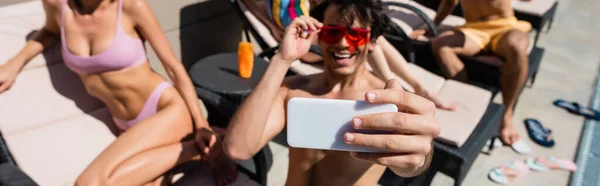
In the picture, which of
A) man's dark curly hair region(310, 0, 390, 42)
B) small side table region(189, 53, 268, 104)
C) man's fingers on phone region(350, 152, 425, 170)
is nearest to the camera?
man's fingers on phone region(350, 152, 425, 170)

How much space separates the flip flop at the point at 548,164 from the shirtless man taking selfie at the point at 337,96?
2.27 m

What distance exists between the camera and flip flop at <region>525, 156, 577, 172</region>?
358 centimetres

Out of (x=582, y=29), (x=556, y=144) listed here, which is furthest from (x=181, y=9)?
(x=582, y=29)

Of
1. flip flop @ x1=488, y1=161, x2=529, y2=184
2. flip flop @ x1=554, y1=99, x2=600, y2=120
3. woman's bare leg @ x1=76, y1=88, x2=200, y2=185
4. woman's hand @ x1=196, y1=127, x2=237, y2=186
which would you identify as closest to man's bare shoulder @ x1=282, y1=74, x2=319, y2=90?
woman's hand @ x1=196, y1=127, x2=237, y2=186

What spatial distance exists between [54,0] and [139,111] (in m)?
0.76

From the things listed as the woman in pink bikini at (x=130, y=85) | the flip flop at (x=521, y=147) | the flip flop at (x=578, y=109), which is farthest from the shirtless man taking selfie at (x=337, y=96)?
the flip flop at (x=578, y=109)

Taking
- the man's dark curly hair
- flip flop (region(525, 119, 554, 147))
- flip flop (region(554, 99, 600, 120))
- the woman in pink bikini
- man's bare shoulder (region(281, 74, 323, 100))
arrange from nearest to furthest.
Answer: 1. the man's dark curly hair
2. man's bare shoulder (region(281, 74, 323, 100))
3. the woman in pink bikini
4. flip flop (region(525, 119, 554, 147))
5. flip flop (region(554, 99, 600, 120))

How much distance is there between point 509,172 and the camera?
138 inches

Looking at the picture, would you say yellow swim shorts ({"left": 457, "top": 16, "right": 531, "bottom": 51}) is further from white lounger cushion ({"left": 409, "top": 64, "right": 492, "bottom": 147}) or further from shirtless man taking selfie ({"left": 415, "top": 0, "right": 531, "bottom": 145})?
white lounger cushion ({"left": 409, "top": 64, "right": 492, "bottom": 147})

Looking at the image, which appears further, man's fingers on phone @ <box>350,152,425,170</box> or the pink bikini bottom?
the pink bikini bottom

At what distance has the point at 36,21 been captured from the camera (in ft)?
8.77

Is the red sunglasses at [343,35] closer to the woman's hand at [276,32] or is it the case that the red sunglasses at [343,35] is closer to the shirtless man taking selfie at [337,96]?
the shirtless man taking selfie at [337,96]

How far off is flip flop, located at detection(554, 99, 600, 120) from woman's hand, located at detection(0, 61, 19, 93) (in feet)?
15.6

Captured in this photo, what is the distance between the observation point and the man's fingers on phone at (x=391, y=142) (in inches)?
49.3
